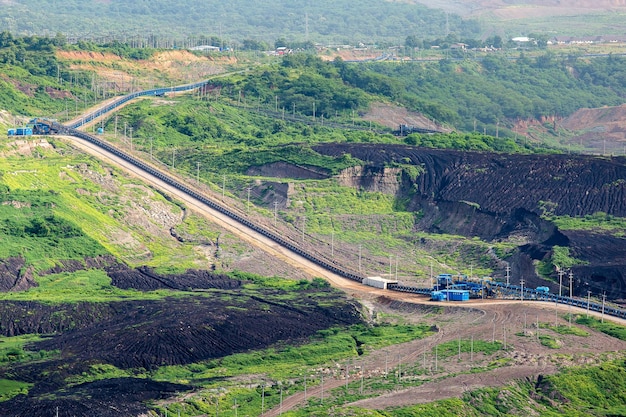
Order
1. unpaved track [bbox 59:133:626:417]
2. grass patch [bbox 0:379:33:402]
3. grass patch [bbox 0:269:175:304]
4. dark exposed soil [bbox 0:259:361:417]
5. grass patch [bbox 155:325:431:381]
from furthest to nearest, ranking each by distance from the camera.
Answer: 1. grass patch [bbox 0:269:175:304]
2. grass patch [bbox 155:325:431:381]
3. unpaved track [bbox 59:133:626:417]
4. dark exposed soil [bbox 0:259:361:417]
5. grass patch [bbox 0:379:33:402]

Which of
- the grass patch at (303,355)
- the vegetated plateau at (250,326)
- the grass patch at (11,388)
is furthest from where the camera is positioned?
the grass patch at (303,355)

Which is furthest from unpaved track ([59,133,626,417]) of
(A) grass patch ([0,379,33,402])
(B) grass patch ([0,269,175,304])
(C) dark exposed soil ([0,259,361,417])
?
(B) grass patch ([0,269,175,304])

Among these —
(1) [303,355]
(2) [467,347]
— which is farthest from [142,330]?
(2) [467,347]

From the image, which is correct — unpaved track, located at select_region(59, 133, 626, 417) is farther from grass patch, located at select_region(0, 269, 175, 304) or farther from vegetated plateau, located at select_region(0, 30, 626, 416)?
grass patch, located at select_region(0, 269, 175, 304)

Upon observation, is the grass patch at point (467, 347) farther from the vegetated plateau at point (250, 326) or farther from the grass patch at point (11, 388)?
the grass patch at point (11, 388)

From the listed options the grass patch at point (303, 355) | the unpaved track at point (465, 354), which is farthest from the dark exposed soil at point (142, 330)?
the unpaved track at point (465, 354)

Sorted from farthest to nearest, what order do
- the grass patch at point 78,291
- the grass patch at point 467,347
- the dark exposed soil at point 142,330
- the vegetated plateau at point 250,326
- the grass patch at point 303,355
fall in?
the grass patch at point 78,291
the grass patch at point 467,347
the grass patch at point 303,355
the vegetated plateau at point 250,326
the dark exposed soil at point 142,330

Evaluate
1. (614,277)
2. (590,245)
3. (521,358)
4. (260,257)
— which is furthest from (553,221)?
(521,358)

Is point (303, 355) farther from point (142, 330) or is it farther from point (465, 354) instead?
point (142, 330)

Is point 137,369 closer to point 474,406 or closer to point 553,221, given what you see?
point 474,406
